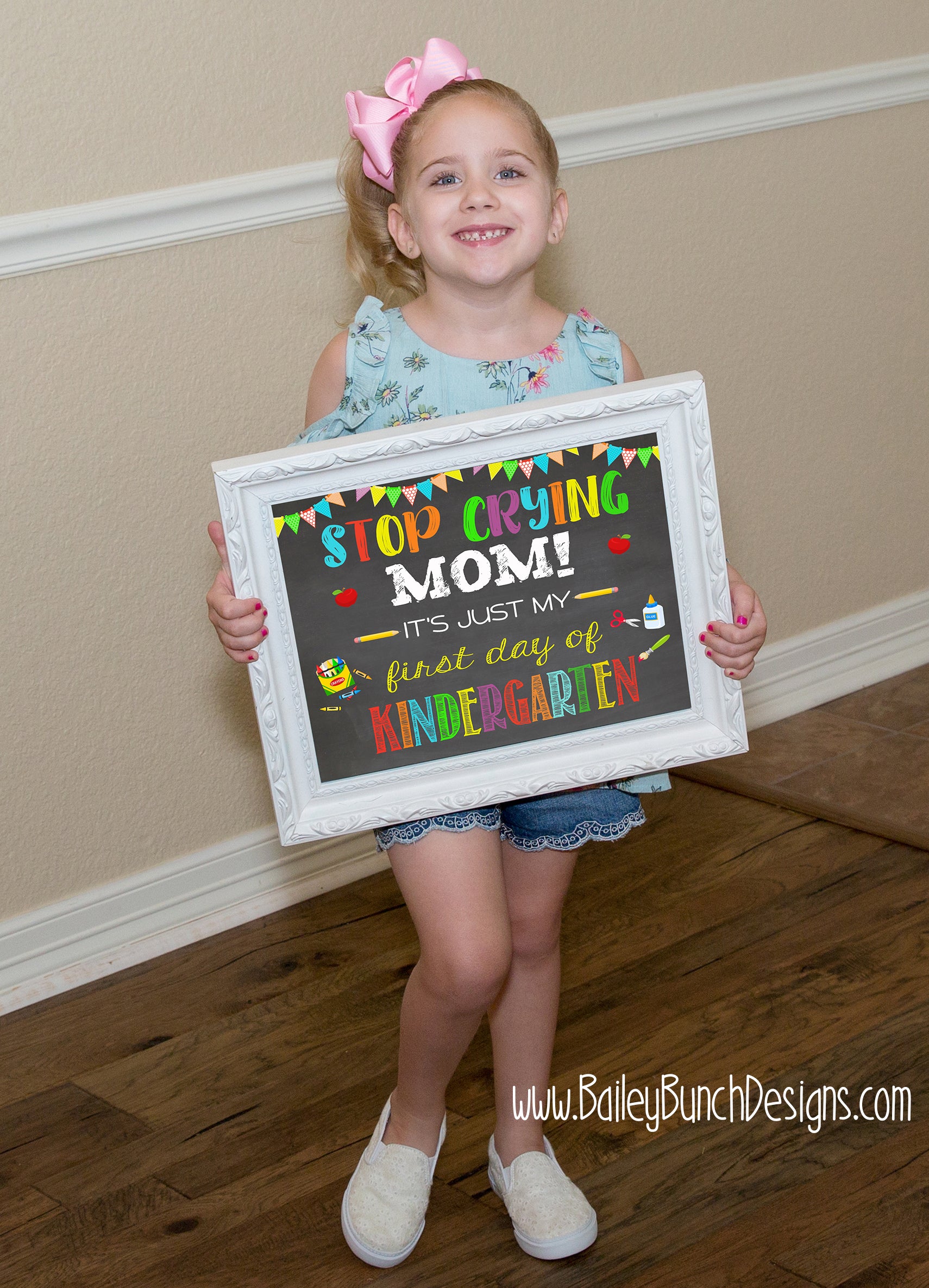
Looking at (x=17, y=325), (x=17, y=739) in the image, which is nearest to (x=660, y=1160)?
(x=17, y=739)

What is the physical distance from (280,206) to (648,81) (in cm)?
74

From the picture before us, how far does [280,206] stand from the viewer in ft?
6.68

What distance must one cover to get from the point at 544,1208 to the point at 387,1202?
0.16 m

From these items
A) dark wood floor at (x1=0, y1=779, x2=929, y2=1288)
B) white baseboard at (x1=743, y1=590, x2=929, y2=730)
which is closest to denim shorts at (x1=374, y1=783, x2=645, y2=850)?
dark wood floor at (x1=0, y1=779, x2=929, y2=1288)

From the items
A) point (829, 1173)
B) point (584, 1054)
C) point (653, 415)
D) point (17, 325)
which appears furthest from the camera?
point (17, 325)

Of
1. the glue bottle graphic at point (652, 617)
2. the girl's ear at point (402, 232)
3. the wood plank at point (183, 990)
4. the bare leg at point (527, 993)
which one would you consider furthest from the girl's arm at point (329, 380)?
the wood plank at point (183, 990)

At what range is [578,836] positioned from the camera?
1.42 metres

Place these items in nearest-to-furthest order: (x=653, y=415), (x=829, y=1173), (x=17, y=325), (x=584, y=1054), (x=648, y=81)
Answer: (x=653, y=415) < (x=829, y=1173) < (x=584, y=1054) < (x=17, y=325) < (x=648, y=81)

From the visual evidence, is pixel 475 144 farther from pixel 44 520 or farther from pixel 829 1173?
pixel 829 1173

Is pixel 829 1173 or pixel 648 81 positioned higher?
pixel 648 81

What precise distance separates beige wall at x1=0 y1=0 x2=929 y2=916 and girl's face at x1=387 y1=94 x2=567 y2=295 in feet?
2.33

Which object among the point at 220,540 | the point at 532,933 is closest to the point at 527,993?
the point at 532,933

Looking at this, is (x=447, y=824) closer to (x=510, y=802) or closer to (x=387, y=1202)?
(x=510, y=802)

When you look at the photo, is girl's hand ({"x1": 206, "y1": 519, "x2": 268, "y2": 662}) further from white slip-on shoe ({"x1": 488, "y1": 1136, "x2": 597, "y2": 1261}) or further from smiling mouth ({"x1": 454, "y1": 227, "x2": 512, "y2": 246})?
white slip-on shoe ({"x1": 488, "y1": 1136, "x2": 597, "y2": 1261})
